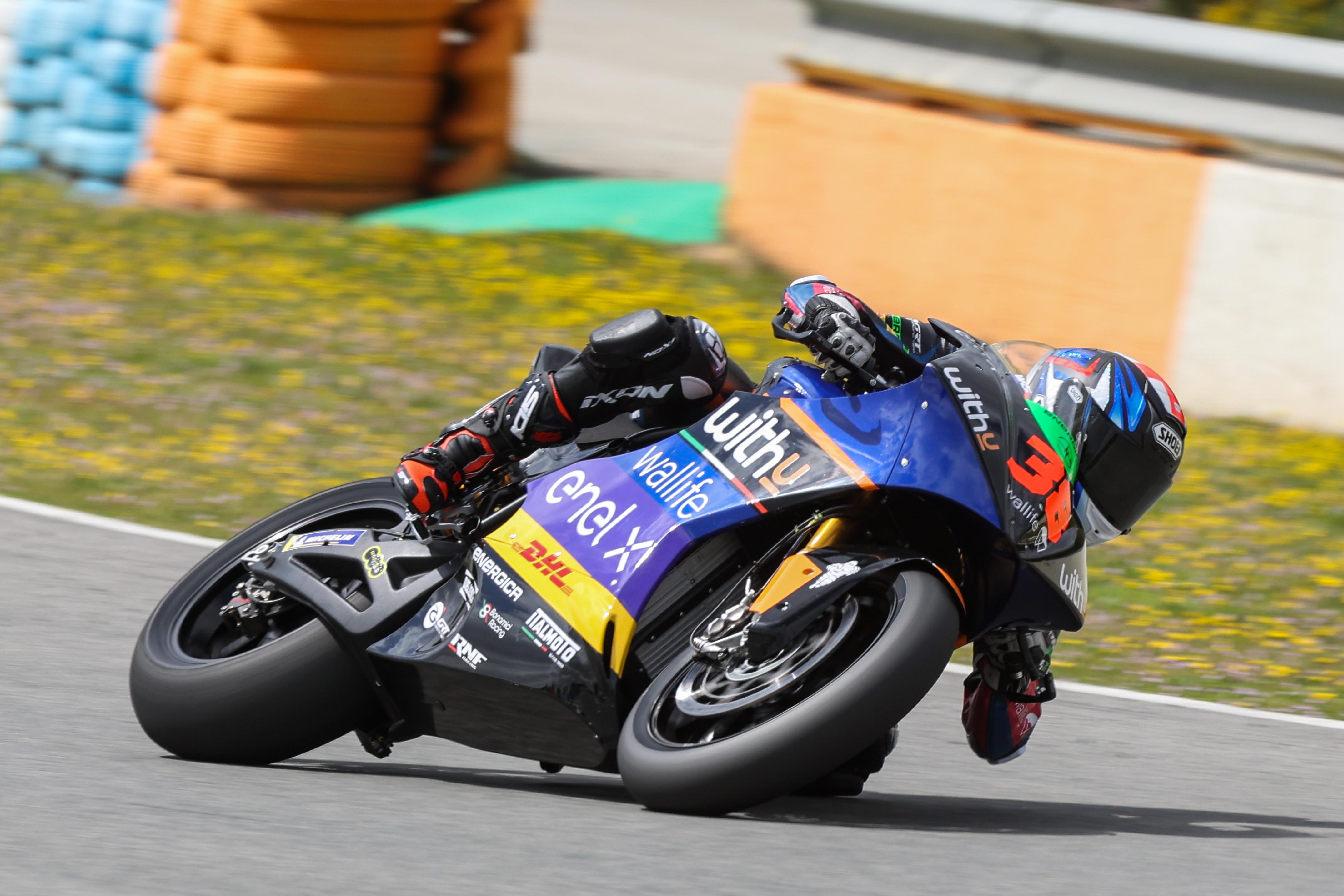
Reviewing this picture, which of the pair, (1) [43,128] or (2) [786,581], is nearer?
(2) [786,581]

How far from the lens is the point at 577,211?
11734 mm

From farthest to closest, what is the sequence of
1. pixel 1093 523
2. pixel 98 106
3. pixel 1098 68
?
pixel 98 106
pixel 1098 68
pixel 1093 523

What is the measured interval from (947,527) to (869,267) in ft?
20.3

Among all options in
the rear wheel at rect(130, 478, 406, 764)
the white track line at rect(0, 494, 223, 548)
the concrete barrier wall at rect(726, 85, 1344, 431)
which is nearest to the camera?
the rear wheel at rect(130, 478, 406, 764)

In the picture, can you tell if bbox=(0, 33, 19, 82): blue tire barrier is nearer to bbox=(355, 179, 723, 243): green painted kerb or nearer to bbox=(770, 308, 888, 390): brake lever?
bbox=(355, 179, 723, 243): green painted kerb

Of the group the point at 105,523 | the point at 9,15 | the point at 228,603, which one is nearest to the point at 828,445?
the point at 228,603

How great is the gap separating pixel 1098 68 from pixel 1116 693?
4.26 metres

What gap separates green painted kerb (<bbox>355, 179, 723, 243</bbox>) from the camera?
36.9 ft

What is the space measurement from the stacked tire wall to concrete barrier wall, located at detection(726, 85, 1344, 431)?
4.57m

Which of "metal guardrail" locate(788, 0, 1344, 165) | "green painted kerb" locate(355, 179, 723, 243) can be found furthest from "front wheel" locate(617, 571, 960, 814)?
"green painted kerb" locate(355, 179, 723, 243)

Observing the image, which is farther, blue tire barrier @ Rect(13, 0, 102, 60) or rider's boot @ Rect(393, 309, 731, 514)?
blue tire barrier @ Rect(13, 0, 102, 60)

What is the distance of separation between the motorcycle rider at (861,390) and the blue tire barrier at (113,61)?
338 inches

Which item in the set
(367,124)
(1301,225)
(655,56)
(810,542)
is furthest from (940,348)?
(655,56)

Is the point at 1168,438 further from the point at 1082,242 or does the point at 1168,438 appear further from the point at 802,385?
the point at 1082,242
